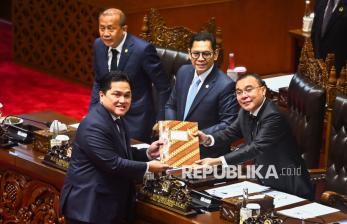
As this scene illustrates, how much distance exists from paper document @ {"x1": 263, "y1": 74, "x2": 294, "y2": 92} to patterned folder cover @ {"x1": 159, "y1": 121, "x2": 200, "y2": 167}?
7.62 feet

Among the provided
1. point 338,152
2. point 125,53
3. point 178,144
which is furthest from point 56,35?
point 178,144

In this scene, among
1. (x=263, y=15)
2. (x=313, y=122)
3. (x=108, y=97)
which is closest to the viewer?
(x=108, y=97)

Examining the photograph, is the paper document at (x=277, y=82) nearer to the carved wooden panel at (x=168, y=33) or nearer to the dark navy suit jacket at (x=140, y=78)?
the carved wooden panel at (x=168, y=33)

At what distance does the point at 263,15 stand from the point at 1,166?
15.9ft

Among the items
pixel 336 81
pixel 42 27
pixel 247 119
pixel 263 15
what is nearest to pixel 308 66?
pixel 336 81

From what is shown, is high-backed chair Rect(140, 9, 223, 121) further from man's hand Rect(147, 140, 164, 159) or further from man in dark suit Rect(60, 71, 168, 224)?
man in dark suit Rect(60, 71, 168, 224)

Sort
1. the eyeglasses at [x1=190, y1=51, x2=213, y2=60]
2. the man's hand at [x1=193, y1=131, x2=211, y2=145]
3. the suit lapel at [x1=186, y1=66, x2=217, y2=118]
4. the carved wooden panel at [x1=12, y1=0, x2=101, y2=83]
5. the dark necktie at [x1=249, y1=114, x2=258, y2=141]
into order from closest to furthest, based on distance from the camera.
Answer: the dark necktie at [x1=249, y1=114, x2=258, y2=141] → the man's hand at [x1=193, y1=131, x2=211, y2=145] → the eyeglasses at [x1=190, y1=51, x2=213, y2=60] → the suit lapel at [x1=186, y1=66, x2=217, y2=118] → the carved wooden panel at [x1=12, y1=0, x2=101, y2=83]

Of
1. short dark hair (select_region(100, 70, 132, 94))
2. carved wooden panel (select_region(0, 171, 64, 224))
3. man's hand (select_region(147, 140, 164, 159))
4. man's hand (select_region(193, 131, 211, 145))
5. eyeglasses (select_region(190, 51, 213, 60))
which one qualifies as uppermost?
eyeglasses (select_region(190, 51, 213, 60))

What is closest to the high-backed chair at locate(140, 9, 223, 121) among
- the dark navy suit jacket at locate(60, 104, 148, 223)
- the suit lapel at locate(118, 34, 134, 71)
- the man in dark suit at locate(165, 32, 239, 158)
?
the suit lapel at locate(118, 34, 134, 71)

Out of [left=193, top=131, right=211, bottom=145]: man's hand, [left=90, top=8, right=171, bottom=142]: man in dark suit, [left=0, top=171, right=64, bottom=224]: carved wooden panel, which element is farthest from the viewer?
[left=90, top=8, right=171, bottom=142]: man in dark suit

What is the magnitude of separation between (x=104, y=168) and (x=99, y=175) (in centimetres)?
6

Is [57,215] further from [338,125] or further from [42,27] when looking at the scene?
[42,27]

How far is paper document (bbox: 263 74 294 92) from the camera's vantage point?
7.71 metres

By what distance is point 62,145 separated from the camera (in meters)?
5.86
